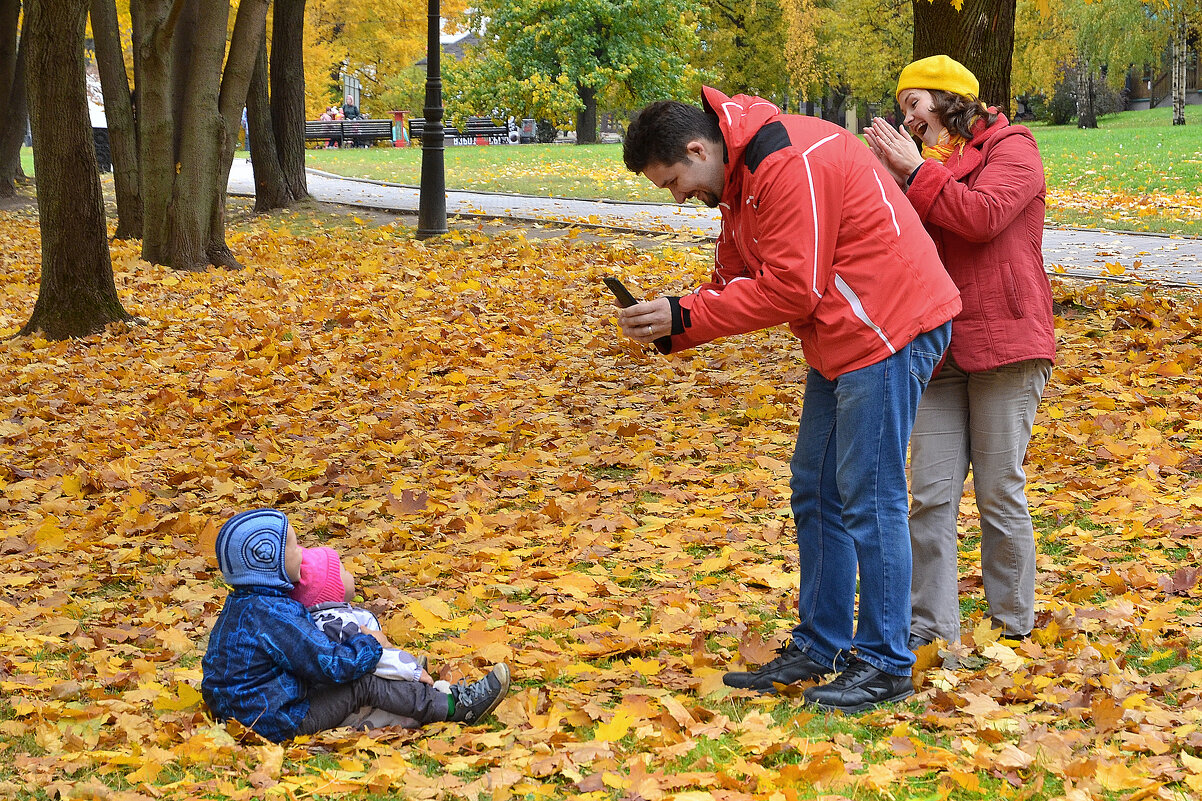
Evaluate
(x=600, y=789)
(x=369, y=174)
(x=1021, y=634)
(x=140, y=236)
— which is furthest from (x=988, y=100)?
(x=369, y=174)

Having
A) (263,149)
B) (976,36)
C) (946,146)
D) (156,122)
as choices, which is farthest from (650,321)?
(263,149)

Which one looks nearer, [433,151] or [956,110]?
[956,110]

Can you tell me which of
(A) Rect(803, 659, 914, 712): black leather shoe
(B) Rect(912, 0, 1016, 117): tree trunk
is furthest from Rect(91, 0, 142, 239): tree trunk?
(A) Rect(803, 659, 914, 712): black leather shoe

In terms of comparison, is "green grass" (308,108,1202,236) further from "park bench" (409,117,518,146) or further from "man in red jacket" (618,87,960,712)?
"man in red jacket" (618,87,960,712)

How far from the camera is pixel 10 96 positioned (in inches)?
830

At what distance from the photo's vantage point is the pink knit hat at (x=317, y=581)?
3771 millimetres

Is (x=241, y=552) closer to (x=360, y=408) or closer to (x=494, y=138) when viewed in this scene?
(x=360, y=408)

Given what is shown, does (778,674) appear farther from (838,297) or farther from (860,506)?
(838,297)

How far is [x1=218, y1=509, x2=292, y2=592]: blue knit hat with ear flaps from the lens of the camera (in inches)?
140

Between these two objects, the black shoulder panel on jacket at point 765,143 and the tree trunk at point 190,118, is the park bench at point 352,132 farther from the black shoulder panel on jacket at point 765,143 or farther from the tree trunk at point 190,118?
the black shoulder panel on jacket at point 765,143

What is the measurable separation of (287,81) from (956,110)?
15874mm

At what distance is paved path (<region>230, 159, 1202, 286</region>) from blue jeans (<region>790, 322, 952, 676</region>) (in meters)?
7.84

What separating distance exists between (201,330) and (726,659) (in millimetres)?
7395

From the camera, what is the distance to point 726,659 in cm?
404
